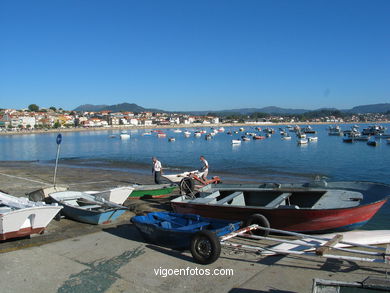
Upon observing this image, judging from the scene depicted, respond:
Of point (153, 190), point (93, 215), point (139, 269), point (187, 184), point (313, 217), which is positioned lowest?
point (139, 269)

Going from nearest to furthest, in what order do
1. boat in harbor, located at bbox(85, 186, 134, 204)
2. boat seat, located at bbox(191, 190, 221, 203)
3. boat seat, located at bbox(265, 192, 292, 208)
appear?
1. boat seat, located at bbox(265, 192, 292, 208)
2. boat seat, located at bbox(191, 190, 221, 203)
3. boat in harbor, located at bbox(85, 186, 134, 204)

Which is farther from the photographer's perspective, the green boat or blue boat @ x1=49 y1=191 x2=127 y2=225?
the green boat

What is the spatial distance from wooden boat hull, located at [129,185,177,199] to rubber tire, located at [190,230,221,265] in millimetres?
7974

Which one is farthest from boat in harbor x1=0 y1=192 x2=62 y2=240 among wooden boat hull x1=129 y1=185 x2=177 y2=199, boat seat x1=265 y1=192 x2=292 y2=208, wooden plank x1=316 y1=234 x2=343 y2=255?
wooden plank x1=316 y1=234 x2=343 y2=255

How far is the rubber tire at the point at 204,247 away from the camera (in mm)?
7422

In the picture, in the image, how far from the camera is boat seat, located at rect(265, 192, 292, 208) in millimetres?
10180

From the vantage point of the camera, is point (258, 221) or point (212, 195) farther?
point (212, 195)

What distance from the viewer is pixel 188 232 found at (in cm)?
812

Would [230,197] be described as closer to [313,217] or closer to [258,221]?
[258,221]

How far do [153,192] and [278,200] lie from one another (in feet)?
21.5

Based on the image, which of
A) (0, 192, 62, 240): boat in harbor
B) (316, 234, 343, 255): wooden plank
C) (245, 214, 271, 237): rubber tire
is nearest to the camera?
(316, 234, 343, 255): wooden plank

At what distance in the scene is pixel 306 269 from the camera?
727 cm

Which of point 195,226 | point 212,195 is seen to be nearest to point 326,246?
point 195,226

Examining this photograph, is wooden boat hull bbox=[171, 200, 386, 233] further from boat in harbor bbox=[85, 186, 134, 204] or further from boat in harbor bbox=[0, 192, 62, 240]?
boat in harbor bbox=[0, 192, 62, 240]
